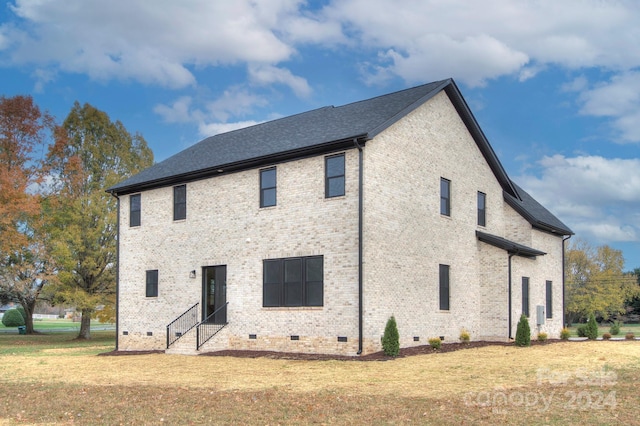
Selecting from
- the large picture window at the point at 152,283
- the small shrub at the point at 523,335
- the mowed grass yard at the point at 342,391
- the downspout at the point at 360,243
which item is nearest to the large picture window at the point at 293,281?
the downspout at the point at 360,243

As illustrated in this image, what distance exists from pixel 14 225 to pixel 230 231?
19960mm

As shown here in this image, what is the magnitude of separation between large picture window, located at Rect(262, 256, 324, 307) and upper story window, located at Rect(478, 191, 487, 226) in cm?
923

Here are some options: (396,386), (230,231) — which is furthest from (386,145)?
(396,386)

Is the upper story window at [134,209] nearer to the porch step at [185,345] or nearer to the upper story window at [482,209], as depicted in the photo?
the porch step at [185,345]

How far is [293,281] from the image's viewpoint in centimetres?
2155

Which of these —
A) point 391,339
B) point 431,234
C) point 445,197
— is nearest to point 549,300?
point 445,197

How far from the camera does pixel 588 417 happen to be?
9.61m

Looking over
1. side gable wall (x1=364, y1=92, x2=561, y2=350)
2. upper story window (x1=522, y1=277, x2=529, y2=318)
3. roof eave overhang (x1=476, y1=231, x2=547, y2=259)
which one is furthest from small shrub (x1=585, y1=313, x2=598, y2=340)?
roof eave overhang (x1=476, y1=231, x2=547, y2=259)

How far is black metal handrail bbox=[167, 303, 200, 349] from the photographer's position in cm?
2470

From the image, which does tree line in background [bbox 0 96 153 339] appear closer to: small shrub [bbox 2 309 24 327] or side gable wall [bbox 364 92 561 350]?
side gable wall [bbox 364 92 561 350]

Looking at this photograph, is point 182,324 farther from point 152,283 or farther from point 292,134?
point 292,134

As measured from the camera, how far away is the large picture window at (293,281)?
68.6ft

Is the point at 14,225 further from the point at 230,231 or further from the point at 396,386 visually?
the point at 396,386

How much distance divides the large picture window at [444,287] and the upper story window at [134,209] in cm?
1344
